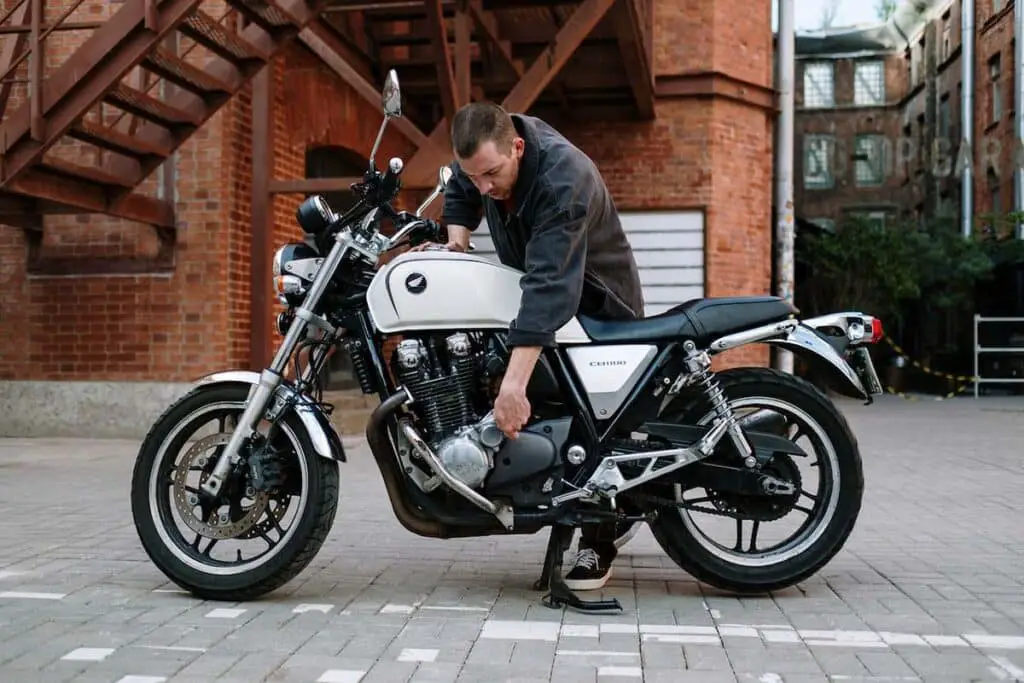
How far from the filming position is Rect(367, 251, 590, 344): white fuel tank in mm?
3664

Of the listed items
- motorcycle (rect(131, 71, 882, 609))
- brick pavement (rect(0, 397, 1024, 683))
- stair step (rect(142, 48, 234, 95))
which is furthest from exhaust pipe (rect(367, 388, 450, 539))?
stair step (rect(142, 48, 234, 95))

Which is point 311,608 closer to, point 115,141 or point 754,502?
point 754,502

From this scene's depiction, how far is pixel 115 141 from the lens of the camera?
7.85 m

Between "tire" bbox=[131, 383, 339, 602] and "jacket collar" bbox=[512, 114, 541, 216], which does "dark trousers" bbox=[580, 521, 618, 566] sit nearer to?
"tire" bbox=[131, 383, 339, 602]

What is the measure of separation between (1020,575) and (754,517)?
1266 millimetres

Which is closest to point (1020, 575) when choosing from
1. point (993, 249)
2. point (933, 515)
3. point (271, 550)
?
point (933, 515)

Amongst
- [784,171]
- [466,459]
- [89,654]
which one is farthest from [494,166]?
[784,171]

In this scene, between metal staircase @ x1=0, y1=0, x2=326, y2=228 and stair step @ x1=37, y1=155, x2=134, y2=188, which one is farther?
stair step @ x1=37, y1=155, x2=134, y2=188

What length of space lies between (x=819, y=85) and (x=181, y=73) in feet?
122

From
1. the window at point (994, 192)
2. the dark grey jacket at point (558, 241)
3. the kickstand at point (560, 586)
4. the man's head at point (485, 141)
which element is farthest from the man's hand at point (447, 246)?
the window at point (994, 192)

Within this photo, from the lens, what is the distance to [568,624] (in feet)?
11.7

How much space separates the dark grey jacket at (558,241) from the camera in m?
3.53

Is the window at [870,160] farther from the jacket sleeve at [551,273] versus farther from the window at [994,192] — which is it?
the jacket sleeve at [551,273]

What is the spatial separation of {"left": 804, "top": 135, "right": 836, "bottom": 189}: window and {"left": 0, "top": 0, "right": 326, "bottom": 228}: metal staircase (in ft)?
114
